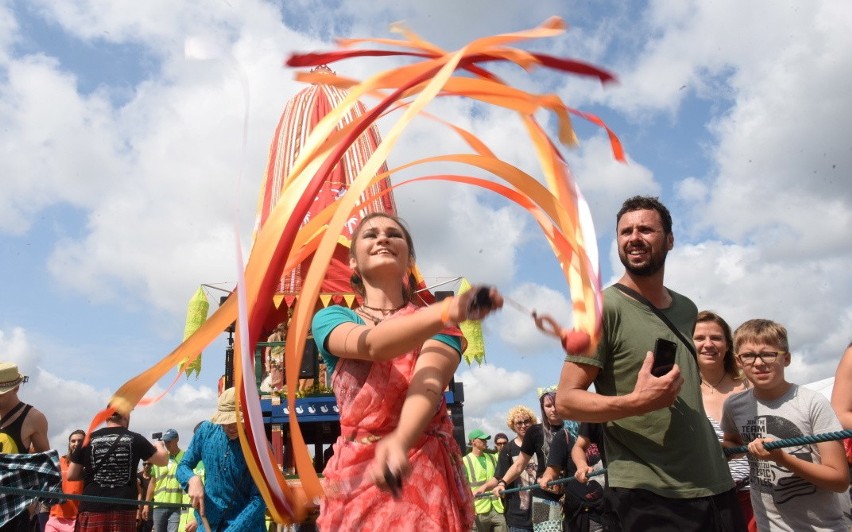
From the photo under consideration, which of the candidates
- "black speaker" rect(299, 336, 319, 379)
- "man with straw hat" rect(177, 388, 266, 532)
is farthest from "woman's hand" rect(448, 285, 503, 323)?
"black speaker" rect(299, 336, 319, 379)

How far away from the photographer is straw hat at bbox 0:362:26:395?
5.32 metres

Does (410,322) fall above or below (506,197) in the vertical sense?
below

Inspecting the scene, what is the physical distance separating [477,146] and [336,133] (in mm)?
685

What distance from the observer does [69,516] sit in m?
8.09

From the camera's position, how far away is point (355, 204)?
2.26 m

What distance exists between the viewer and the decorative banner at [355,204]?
219 cm

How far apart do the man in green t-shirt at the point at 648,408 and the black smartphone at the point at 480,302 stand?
37.5 inches

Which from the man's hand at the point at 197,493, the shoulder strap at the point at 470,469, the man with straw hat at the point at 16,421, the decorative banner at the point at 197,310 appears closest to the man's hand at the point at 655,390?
the man's hand at the point at 197,493

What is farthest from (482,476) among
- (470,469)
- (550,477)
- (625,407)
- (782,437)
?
(625,407)

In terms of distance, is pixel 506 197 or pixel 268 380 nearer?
pixel 506 197

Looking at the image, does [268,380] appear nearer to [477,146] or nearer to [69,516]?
[69,516]

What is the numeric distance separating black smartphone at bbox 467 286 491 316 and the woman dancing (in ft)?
0.35

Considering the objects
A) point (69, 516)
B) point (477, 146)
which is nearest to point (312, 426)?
point (69, 516)

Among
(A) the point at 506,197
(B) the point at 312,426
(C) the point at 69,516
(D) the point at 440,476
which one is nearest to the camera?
(D) the point at 440,476
